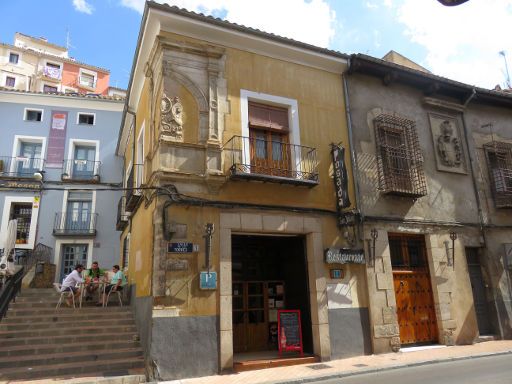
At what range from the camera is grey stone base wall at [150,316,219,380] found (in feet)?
23.3

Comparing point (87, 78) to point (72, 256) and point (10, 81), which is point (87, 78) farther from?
point (72, 256)

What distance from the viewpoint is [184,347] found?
7.30 m

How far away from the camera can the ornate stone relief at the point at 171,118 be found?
8336mm

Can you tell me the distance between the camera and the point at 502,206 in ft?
38.8

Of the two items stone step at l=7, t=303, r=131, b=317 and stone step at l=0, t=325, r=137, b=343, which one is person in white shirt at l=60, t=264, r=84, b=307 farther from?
stone step at l=0, t=325, r=137, b=343

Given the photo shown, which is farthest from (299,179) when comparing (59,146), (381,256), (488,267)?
(59,146)

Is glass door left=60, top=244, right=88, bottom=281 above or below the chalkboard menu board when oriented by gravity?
above

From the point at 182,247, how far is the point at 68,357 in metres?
3.04

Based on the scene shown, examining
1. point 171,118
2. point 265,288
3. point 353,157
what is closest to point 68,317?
point 265,288

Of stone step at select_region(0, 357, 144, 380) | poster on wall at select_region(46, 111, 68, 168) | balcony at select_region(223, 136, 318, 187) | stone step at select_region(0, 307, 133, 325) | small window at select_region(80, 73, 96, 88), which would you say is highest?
small window at select_region(80, 73, 96, 88)

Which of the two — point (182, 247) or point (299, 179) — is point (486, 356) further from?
point (182, 247)

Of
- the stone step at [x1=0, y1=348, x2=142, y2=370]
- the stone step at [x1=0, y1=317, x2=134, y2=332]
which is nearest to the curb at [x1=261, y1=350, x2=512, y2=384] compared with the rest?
the stone step at [x1=0, y1=348, x2=142, y2=370]

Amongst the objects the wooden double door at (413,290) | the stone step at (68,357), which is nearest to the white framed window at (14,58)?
the stone step at (68,357)

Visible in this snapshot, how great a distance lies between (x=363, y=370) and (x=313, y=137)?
17.4 feet
